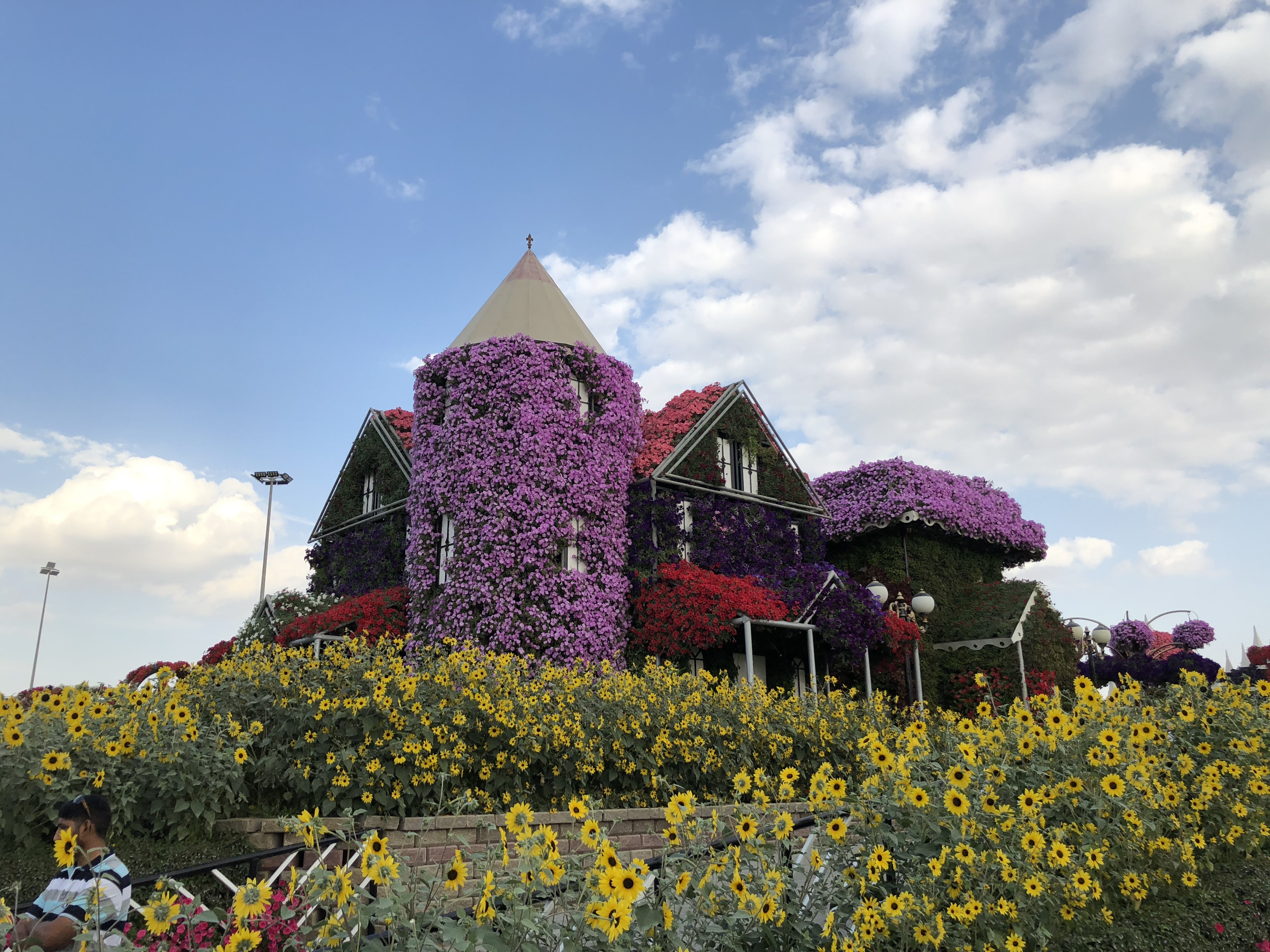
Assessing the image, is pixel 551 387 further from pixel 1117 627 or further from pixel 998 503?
pixel 1117 627

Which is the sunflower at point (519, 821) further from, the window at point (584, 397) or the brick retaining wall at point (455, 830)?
the window at point (584, 397)

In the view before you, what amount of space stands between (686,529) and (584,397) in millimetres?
3556

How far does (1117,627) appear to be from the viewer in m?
36.7

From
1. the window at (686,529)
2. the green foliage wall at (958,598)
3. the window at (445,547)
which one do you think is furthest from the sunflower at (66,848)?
the green foliage wall at (958,598)

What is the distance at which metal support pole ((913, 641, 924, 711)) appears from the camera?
20.4 metres

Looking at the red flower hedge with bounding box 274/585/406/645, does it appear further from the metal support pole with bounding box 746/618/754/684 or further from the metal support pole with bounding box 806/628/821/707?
the metal support pole with bounding box 806/628/821/707

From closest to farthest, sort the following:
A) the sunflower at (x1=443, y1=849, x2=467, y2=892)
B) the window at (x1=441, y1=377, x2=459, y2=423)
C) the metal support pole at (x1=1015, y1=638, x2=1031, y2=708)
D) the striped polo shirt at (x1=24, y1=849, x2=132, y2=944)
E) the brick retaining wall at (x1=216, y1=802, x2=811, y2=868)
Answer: the sunflower at (x1=443, y1=849, x2=467, y2=892)
the striped polo shirt at (x1=24, y1=849, x2=132, y2=944)
the brick retaining wall at (x1=216, y1=802, x2=811, y2=868)
the window at (x1=441, y1=377, x2=459, y2=423)
the metal support pole at (x1=1015, y1=638, x2=1031, y2=708)

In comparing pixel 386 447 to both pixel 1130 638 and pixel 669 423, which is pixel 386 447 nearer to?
pixel 669 423

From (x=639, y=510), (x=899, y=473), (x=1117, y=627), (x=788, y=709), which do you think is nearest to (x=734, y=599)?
(x=639, y=510)

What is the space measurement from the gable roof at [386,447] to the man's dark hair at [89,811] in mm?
15315

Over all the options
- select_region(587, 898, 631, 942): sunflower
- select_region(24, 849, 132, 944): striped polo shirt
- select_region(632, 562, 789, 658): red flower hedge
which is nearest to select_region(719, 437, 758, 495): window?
select_region(632, 562, 789, 658): red flower hedge

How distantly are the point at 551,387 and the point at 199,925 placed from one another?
13875 mm

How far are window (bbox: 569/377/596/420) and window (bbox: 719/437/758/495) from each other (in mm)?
3743

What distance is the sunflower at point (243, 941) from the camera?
256 cm
